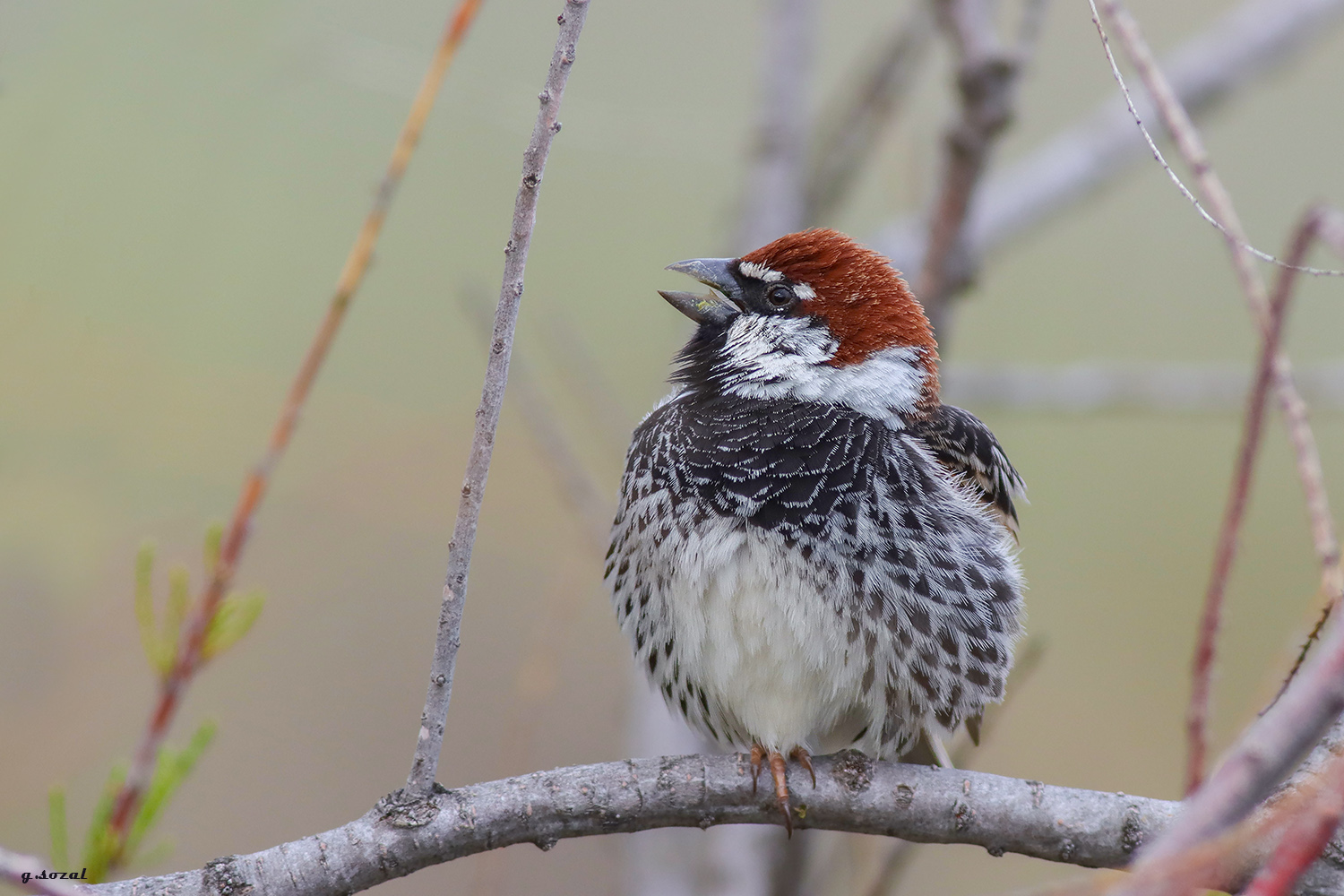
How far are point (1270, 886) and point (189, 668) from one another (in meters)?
1.57

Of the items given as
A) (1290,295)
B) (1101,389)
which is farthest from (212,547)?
(1101,389)

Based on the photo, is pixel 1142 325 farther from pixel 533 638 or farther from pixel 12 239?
pixel 12 239

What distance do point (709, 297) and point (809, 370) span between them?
0.36 m

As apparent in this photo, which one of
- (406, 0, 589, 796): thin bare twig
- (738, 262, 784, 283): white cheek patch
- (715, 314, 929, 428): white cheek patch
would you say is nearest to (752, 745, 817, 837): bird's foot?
(406, 0, 589, 796): thin bare twig

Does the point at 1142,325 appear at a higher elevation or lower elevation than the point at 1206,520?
higher

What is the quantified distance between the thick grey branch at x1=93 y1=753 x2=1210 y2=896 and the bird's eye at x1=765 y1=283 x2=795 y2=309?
1.23 metres

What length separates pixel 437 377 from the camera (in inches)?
224

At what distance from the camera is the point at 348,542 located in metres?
5.24

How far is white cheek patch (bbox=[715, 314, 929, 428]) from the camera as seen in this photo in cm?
288

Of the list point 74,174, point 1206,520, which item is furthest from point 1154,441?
point 74,174

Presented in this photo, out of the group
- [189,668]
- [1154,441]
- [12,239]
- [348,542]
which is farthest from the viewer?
[1154,441]

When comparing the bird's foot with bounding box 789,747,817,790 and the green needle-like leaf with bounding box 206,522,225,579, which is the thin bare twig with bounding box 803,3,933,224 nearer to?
the bird's foot with bounding box 789,747,817,790

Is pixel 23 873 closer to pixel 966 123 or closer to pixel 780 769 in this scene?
pixel 780 769

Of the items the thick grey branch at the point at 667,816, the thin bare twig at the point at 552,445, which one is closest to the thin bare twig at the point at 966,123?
the thin bare twig at the point at 552,445
